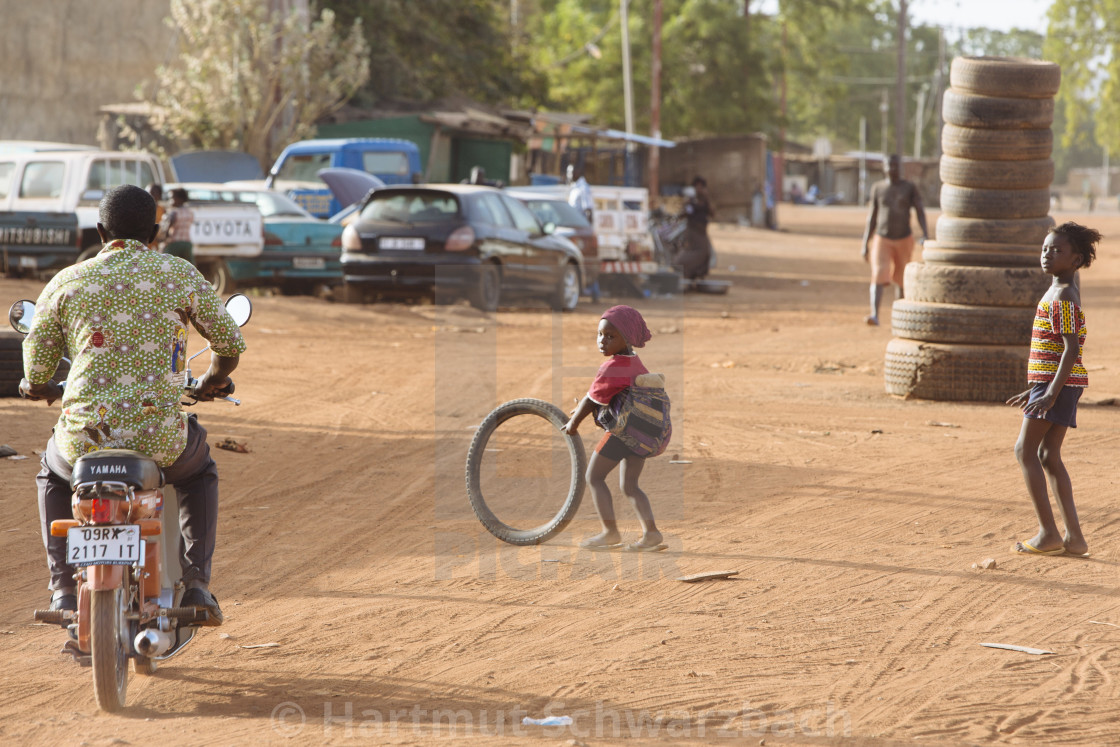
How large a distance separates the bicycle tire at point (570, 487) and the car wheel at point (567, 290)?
1168 cm

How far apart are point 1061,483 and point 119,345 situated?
4.27 meters

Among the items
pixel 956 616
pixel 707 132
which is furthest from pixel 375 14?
pixel 956 616

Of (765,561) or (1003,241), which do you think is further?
(1003,241)

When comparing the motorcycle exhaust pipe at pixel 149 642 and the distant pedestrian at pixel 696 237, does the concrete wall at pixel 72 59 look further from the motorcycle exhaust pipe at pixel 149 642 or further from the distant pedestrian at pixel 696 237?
the motorcycle exhaust pipe at pixel 149 642

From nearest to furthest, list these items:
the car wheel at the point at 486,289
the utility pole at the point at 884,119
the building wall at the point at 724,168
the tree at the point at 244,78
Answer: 1. the car wheel at the point at 486,289
2. the tree at the point at 244,78
3. the building wall at the point at 724,168
4. the utility pole at the point at 884,119

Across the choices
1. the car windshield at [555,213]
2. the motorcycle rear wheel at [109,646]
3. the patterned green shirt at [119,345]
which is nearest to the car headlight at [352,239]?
the car windshield at [555,213]

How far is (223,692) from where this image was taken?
439 centimetres

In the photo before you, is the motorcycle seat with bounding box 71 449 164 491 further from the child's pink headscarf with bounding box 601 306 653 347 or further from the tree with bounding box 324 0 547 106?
the tree with bounding box 324 0 547 106

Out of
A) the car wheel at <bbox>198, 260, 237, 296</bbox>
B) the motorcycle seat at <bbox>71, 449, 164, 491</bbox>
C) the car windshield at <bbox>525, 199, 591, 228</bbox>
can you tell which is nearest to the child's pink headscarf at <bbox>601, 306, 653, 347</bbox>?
the motorcycle seat at <bbox>71, 449, 164, 491</bbox>

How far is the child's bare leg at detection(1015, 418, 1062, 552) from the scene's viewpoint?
6.07 m

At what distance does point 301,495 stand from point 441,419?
269cm

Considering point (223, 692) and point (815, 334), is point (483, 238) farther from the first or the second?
point (223, 692)

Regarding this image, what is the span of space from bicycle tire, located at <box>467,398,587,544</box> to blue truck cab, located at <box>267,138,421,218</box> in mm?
15123

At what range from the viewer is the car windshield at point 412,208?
16.8 meters
